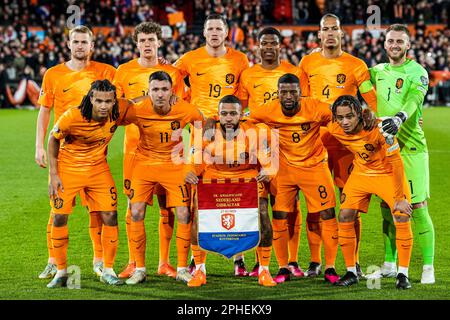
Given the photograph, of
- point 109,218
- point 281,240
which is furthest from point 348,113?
point 109,218

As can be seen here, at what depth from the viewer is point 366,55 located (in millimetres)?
28484

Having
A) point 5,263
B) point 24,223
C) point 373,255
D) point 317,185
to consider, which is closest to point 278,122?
Answer: point 317,185

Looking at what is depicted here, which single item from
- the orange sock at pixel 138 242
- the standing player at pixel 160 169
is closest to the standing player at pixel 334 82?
the standing player at pixel 160 169

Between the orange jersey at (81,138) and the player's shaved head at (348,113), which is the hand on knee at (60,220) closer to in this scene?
the orange jersey at (81,138)

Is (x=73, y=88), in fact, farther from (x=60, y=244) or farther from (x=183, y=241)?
(x=183, y=241)

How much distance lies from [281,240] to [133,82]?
2015mm

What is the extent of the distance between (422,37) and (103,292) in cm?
2523

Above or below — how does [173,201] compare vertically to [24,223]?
above

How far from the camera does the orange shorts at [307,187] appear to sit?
762 centimetres

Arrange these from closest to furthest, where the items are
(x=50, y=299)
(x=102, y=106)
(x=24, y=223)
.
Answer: (x=50, y=299), (x=102, y=106), (x=24, y=223)

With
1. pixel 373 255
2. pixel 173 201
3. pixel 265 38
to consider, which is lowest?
pixel 373 255

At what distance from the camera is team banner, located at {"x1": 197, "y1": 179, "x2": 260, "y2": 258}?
24.6 feet

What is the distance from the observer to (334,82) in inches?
318

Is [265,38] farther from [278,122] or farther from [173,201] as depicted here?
[173,201]
